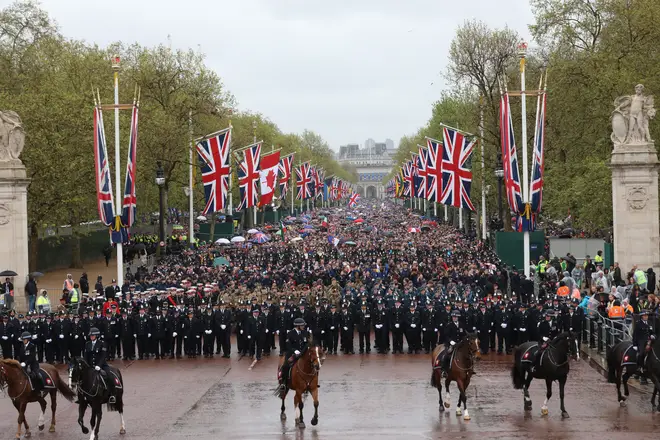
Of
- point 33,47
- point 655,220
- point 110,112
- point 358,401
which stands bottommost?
point 358,401

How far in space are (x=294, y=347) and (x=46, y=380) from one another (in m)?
4.46

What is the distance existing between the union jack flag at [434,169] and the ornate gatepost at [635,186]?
14.5 meters

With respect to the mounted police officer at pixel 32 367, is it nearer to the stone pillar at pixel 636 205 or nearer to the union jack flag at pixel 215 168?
the stone pillar at pixel 636 205

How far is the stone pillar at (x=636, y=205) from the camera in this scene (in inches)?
1270

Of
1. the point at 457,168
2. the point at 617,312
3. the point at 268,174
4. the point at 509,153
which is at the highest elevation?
the point at 268,174

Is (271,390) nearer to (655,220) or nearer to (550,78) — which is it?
(655,220)

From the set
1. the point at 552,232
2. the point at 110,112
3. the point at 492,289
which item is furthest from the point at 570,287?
the point at 552,232

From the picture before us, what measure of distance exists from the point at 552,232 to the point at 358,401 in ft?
160

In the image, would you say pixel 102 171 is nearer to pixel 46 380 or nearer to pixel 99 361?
pixel 46 380

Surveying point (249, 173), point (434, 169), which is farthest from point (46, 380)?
point (434, 169)

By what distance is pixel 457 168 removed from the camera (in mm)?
44094

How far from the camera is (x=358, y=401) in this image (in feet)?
62.5

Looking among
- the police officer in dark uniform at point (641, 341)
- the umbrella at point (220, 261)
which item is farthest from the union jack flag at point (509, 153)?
the umbrella at point (220, 261)

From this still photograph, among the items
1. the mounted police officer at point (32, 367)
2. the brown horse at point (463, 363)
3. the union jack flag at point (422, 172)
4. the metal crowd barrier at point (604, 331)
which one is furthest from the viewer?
the union jack flag at point (422, 172)
